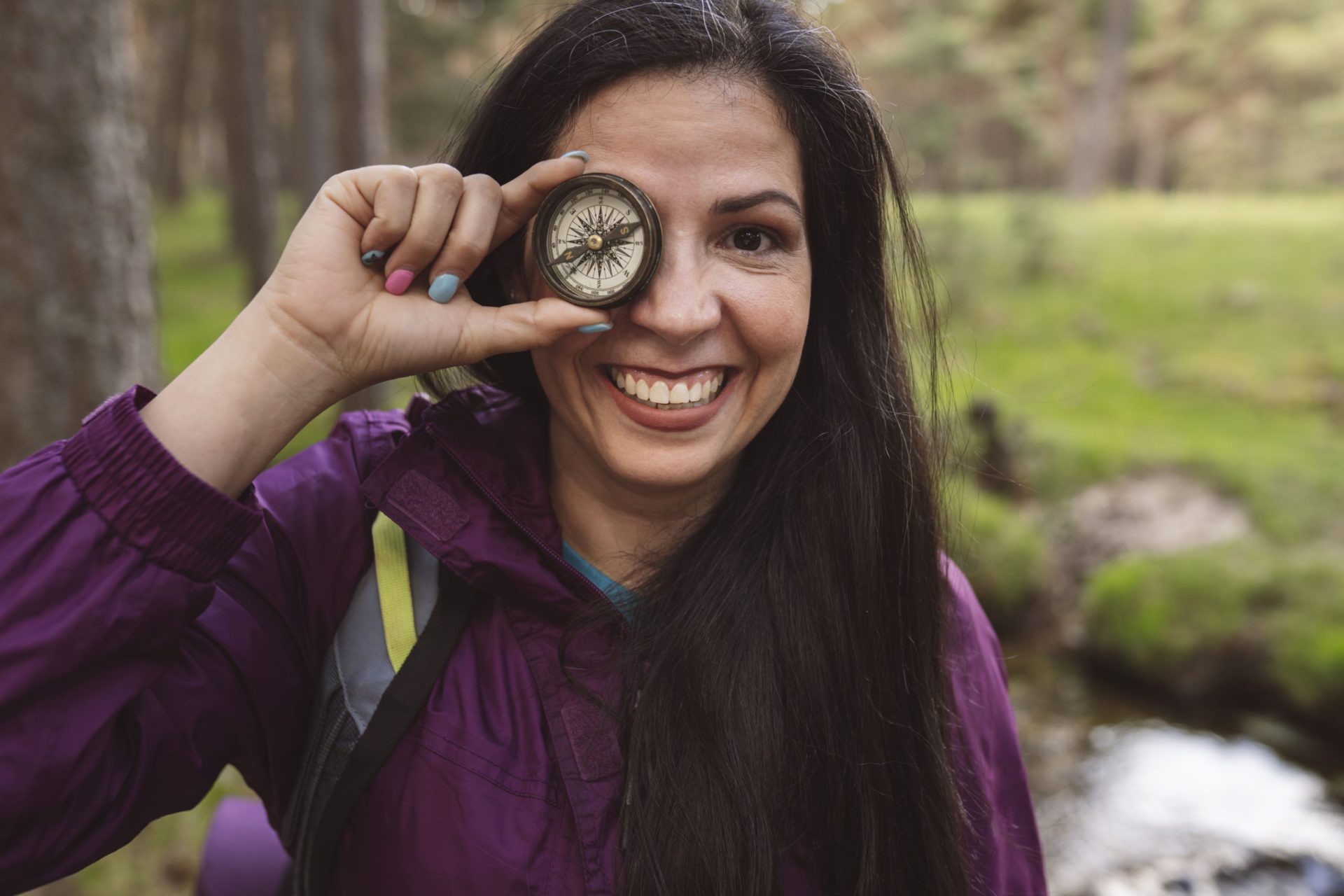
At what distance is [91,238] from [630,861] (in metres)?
3.02

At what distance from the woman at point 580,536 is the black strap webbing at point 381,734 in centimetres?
4

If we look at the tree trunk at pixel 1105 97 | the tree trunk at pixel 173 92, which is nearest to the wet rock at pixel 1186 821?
the tree trunk at pixel 173 92

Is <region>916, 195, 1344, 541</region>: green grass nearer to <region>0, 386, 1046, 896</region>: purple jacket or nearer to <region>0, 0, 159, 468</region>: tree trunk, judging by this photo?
<region>0, 0, 159, 468</region>: tree trunk

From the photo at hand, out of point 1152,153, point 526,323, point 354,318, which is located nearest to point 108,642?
point 354,318

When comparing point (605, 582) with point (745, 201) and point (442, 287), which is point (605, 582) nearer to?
point (442, 287)

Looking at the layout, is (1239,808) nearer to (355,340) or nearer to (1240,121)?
(355,340)

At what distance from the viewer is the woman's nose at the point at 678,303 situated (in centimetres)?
195

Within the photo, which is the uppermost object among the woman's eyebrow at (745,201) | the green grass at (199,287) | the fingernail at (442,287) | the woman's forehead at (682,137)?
the green grass at (199,287)

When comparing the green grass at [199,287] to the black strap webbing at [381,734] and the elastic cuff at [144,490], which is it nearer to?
the black strap webbing at [381,734]

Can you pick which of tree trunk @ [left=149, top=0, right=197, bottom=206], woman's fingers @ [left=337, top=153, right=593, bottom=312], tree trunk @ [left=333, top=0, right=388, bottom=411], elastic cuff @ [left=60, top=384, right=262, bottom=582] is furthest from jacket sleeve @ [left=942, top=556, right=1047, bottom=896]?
tree trunk @ [left=149, top=0, right=197, bottom=206]

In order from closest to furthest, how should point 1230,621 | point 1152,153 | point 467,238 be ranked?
point 467,238, point 1230,621, point 1152,153

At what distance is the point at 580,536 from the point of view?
2.24 metres

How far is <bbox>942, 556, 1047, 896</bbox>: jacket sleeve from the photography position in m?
2.20

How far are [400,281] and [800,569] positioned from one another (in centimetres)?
104
